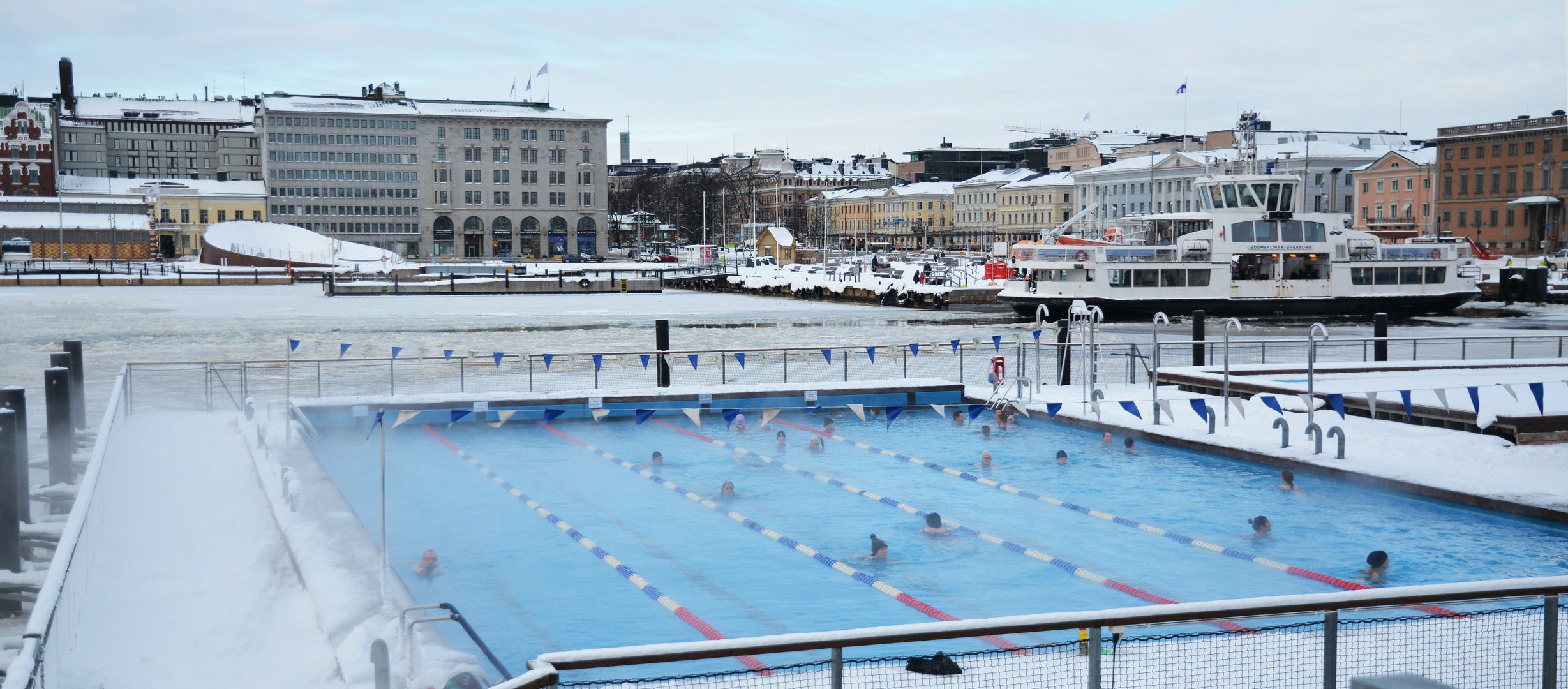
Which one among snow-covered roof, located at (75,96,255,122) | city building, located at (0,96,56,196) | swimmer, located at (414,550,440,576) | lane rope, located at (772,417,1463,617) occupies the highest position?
snow-covered roof, located at (75,96,255,122)

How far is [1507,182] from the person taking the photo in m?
94.2

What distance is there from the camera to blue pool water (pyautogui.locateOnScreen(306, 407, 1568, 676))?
11156 millimetres

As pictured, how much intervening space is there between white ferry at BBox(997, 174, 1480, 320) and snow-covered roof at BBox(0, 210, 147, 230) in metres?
88.7

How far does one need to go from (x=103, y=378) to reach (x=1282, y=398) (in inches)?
889

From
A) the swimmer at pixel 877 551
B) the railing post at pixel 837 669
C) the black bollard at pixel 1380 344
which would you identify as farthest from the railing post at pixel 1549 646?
the black bollard at pixel 1380 344

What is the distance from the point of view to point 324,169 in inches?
4845

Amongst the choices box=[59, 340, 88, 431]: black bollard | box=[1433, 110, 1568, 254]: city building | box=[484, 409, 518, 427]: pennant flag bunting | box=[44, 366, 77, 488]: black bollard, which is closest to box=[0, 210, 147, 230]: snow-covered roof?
box=[59, 340, 88, 431]: black bollard

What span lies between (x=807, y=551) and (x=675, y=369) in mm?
15625

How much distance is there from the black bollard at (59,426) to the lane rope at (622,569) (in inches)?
196

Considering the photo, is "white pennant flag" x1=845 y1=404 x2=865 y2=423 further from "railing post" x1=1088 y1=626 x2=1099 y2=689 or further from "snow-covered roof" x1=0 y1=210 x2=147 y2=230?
"snow-covered roof" x1=0 y1=210 x2=147 y2=230

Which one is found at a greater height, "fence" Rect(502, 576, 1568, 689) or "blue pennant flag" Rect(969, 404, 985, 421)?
"fence" Rect(502, 576, 1568, 689)

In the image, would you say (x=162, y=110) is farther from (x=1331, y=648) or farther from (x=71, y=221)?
(x=1331, y=648)

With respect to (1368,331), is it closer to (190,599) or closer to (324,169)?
(190,599)

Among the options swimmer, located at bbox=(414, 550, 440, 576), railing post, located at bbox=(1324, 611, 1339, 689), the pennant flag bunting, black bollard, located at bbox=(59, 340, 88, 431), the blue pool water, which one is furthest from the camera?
the pennant flag bunting
